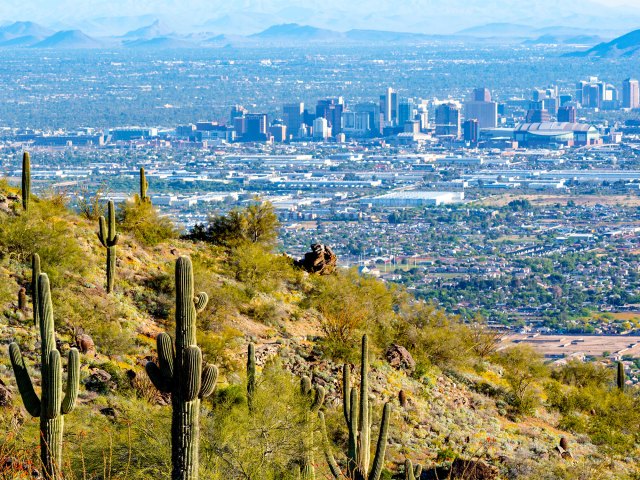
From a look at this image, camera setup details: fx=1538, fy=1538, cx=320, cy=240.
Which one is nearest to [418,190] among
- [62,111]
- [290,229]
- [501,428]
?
[290,229]

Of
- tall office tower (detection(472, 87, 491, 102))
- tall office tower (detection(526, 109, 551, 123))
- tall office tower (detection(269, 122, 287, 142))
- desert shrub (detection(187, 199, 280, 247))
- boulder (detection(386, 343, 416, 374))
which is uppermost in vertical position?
desert shrub (detection(187, 199, 280, 247))

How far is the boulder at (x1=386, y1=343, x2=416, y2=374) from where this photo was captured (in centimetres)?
1769

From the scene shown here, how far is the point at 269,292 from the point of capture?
61.5 ft

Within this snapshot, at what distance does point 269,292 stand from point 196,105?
515ft

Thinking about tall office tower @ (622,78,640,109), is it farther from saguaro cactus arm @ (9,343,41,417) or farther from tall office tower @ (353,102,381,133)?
saguaro cactus arm @ (9,343,41,417)

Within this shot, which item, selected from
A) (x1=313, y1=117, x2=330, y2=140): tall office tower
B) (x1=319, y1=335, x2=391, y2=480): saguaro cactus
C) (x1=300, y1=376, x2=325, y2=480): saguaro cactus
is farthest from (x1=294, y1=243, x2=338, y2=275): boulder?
(x1=313, y1=117, x2=330, y2=140): tall office tower

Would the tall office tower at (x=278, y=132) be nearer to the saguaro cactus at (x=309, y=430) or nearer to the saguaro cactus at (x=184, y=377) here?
the saguaro cactus at (x=309, y=430)

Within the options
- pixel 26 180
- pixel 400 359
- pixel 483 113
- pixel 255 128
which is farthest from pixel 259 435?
pixel 483 113

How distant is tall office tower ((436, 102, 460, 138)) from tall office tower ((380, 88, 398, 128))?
6024 millimetres

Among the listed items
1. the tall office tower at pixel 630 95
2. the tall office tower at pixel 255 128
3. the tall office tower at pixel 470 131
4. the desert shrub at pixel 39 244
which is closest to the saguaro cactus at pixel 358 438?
the desert shrub at pixel 39 244

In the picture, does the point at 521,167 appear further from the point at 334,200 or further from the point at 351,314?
the point at 351,314

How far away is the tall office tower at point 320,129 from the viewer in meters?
147

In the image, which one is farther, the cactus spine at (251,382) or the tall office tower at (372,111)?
the tall office tower at (372,111)

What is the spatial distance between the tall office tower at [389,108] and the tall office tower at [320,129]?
10083 millimetres
